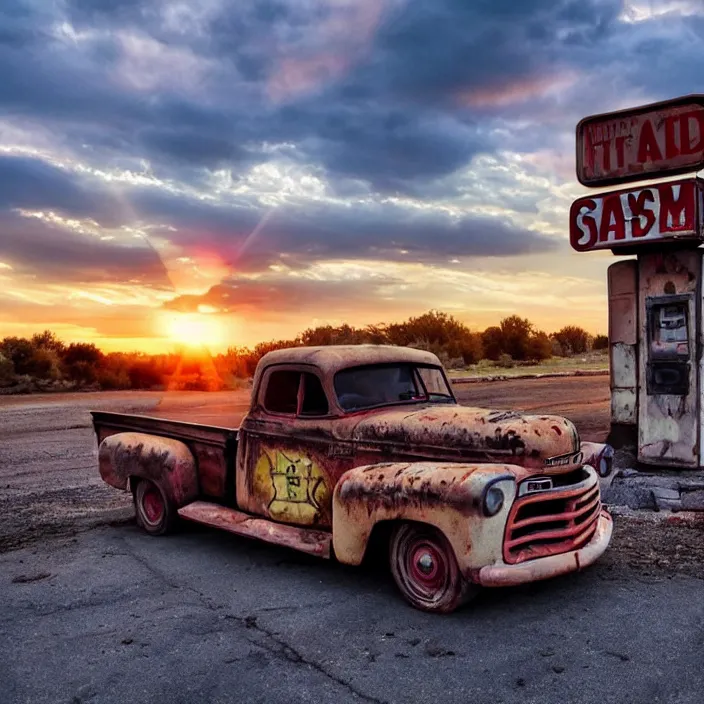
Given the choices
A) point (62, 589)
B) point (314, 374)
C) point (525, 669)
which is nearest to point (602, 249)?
point (314, 374)

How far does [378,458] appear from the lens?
5051mm

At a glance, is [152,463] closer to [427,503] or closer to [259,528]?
[259,528]

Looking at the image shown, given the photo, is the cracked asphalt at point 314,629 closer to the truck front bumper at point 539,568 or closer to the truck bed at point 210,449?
the truck front bumper at point 539,568

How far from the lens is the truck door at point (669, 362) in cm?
847

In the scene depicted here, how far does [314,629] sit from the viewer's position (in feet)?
14.3

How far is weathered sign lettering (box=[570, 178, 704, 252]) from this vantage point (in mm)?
8250

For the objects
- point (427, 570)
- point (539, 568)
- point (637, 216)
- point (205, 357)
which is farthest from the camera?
point (205, 357)

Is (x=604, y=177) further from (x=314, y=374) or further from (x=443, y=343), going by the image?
(x=443, y=343)

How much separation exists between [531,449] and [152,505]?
12.6 ft

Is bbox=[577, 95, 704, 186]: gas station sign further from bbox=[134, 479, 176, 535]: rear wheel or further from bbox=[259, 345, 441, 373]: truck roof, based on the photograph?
bbox=[134, 479, 176, 535]: rear wheel

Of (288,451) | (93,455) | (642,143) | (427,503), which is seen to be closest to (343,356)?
(288,451)

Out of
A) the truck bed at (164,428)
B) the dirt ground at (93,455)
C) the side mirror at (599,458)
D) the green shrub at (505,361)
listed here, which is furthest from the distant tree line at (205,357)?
the side mirror at (599,458)

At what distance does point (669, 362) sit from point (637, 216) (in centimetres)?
178

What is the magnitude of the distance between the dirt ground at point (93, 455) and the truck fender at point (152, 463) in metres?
0.51
